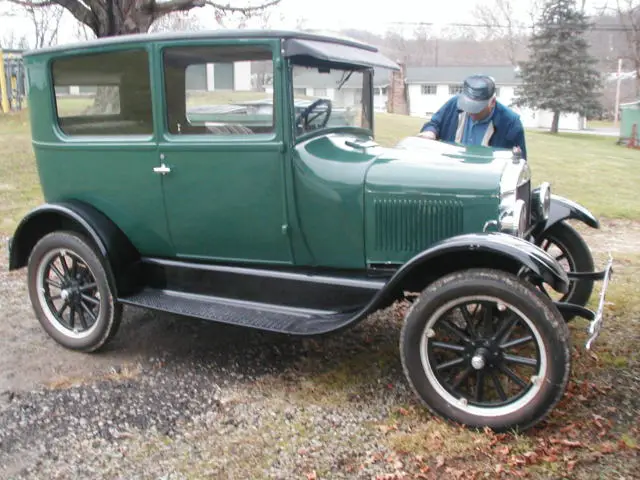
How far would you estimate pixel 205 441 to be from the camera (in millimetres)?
2992

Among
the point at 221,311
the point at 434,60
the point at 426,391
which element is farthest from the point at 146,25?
the point at 434,60

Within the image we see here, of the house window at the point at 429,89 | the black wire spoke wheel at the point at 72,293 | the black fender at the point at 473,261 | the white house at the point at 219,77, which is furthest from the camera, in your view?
the house window at the point at 429,89

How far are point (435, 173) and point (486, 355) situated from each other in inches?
37.7

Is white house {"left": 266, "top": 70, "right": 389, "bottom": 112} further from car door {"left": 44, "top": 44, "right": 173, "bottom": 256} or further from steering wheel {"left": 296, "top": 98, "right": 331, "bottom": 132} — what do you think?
car door {"left": 44, "top": 44, "right": 173, "bottom": 256}

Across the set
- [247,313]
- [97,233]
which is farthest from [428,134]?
[97,233]

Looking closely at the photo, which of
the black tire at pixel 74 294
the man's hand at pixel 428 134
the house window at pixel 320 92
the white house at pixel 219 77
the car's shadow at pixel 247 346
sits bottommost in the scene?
the car's shadow at pixel 247 346

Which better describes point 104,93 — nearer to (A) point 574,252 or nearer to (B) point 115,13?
(A) point 574,252

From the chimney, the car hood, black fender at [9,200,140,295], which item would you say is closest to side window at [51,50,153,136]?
black fender at [9,200,140,295]

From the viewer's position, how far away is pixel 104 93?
3.86 metres

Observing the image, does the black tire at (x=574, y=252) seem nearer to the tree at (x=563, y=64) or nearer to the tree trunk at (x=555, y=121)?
the tree at (x=563, y=64)

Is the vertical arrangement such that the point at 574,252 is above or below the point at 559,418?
above

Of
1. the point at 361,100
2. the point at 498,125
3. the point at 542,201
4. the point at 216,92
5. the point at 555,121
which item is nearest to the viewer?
the point at 216,92

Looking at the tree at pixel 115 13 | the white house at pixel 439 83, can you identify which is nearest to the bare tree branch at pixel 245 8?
the tree at pixel 115 13

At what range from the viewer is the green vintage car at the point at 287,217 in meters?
3.01
